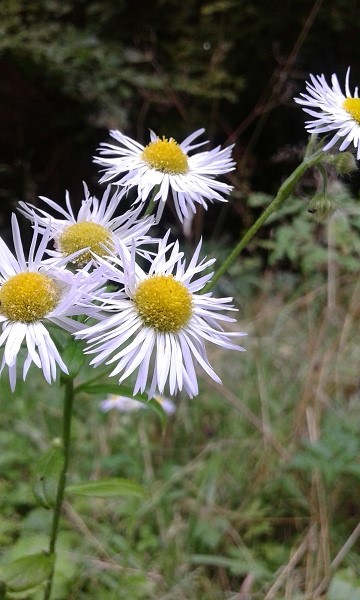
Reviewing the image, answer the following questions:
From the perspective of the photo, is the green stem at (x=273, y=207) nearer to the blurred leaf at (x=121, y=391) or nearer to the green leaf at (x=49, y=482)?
the blurred leaf at (x=121, y=391)

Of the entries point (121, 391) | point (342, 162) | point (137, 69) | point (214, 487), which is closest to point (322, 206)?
point (342, 162)

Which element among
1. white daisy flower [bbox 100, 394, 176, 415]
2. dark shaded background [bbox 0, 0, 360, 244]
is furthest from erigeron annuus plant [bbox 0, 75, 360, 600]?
dark shaded background [bbox 0, 0, 360, 244]

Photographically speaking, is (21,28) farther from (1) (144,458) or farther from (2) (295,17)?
(1) (144,458)

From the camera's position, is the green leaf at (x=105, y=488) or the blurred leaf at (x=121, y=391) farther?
the green leaf at (x=105, y=488)

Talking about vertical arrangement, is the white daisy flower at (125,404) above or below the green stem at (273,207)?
below

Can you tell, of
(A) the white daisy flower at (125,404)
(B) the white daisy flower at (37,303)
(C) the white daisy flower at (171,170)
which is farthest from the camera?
(A) the white daisy flower at (125,404)

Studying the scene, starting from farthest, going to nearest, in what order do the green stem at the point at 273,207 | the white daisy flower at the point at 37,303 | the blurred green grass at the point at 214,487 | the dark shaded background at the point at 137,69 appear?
1. the dark shaded background at the point at 137,69
2. the blurred green grass at the point at 214,487
3. the green stem at the point at 273,207
4. the white daisy flower at the point at 37,303

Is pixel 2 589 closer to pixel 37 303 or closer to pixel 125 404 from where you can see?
pixel 37 303

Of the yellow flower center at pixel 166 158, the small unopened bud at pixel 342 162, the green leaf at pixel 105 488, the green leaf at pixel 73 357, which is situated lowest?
the green leaf at pixel 105 488

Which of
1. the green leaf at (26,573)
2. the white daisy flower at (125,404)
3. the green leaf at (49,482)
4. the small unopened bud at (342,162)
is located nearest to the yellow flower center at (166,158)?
the small unopened bud at (342,162)
